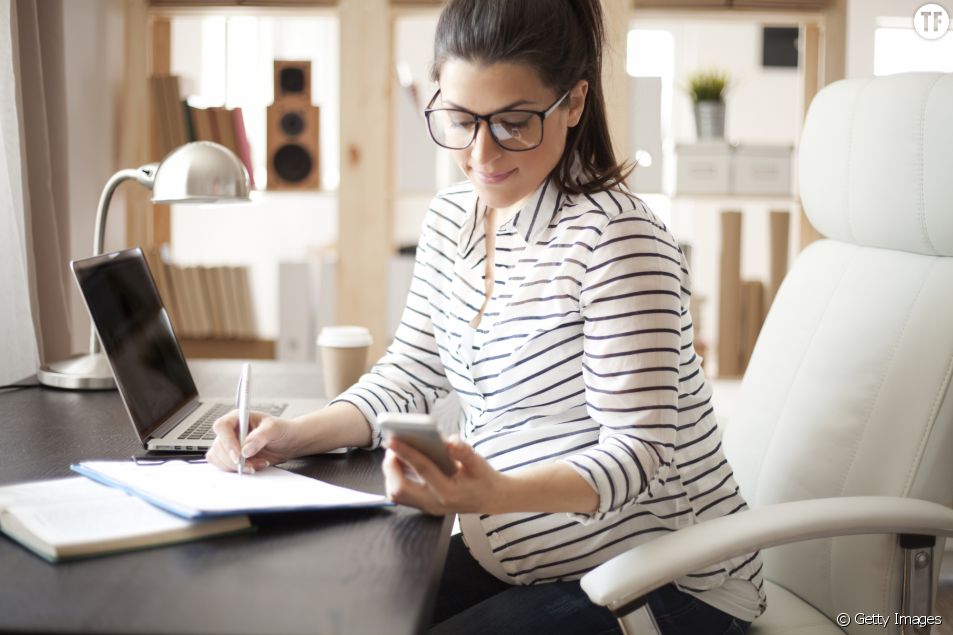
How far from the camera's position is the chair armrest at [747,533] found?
0.87 metres

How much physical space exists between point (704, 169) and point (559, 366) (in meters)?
1.95

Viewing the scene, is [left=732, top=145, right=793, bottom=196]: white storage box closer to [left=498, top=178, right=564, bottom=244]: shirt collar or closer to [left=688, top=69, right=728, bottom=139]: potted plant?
[left=688, top=69, right=728, bottom=139]: potted plant

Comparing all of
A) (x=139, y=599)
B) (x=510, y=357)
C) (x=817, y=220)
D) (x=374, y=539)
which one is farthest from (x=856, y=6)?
(x=139, y=599)

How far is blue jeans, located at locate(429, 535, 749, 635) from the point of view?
989mm

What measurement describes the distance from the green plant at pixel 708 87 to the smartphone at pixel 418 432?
7.78 ft

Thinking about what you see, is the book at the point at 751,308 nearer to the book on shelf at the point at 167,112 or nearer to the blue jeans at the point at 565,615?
the book on shelf at the point at 167,112

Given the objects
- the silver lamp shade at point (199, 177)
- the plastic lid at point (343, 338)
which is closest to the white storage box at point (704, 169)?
the plastic lid at point (343, 338)

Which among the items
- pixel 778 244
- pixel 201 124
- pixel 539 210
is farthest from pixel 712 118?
pixel 539 210

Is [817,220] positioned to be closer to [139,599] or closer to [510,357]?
[510,357]

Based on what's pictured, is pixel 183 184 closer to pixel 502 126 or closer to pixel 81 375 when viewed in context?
pixel 81 375

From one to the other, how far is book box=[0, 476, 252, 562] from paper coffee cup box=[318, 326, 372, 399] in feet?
2.04

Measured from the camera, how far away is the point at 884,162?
1.25 metres

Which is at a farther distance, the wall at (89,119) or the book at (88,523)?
the wall at (89,119)

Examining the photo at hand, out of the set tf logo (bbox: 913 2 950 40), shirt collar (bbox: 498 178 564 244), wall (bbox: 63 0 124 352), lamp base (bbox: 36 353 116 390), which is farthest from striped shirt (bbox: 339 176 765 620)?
tf logo (bbox: 913 2 950 40)
